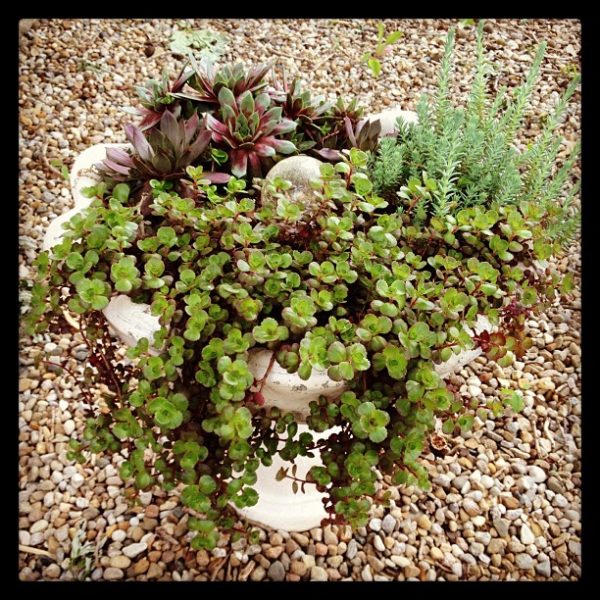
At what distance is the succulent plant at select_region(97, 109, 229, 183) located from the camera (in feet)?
5.67

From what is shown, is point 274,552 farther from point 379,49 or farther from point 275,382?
point 379,49

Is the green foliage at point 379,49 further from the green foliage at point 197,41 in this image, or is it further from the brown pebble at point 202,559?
the brown pebble at point 202,559

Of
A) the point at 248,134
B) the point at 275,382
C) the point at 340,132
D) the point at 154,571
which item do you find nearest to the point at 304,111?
the point at 340,132

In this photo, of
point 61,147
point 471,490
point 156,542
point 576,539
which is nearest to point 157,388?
point 156,542

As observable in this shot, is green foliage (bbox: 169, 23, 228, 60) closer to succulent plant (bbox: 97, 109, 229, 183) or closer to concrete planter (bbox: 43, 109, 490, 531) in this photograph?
concrete planter (bbox: 43, 109, 490, 531)

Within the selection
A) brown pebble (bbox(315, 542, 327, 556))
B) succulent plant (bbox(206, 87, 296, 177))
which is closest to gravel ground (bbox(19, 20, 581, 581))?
brown pebble (bbox(315, 542, 327, 556))

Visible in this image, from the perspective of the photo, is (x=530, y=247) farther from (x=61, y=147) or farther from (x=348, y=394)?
(x=61, y=147)

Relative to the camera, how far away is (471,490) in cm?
224

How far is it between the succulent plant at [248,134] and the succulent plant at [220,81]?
0.09m

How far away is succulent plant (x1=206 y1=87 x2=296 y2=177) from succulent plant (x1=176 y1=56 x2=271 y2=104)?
3.7 inches

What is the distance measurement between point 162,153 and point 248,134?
0.28 metres

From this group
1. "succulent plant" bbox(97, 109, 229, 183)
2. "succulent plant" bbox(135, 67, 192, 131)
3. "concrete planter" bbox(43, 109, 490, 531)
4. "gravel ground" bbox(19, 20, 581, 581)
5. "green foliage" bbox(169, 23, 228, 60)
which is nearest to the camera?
"concrete planter" bbox(43, 109, 490, 531)

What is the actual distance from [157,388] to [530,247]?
1016mm

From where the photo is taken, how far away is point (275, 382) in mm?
1431
